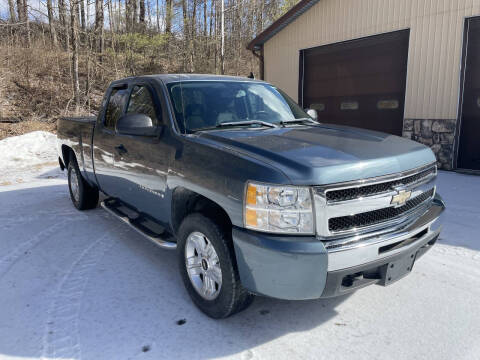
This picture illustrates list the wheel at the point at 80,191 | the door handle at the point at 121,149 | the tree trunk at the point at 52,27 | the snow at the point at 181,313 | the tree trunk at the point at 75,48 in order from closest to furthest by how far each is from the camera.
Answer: the snow at the point at 181,313 → the door handle at the point at 121,149 → the wheel at the point at 80,191 → the tree trunk at the point at 75,48 → the tree trunk at the point at 52,27

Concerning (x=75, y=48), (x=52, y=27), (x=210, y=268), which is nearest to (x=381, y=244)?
(x=210, y=268)

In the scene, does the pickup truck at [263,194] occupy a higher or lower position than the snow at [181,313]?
higher

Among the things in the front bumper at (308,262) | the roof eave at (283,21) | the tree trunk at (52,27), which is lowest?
the front bumper at (308,262)

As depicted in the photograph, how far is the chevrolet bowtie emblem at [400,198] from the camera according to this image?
2.63 m

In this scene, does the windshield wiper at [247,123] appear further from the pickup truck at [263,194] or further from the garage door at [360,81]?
the garage door at [360,81]

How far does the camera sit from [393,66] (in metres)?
9.66

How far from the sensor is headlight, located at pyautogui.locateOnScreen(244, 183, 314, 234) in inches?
92.1

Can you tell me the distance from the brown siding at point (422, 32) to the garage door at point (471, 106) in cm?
18

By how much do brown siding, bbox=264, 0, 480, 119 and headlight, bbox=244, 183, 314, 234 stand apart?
7.74m

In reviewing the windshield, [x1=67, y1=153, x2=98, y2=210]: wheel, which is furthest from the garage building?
[x1=67, y1=153, x2=98, y2=210]: wheel

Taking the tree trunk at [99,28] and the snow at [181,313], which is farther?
the tree trunk at [99,28]

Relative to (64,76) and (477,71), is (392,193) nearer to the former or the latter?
(477,71)

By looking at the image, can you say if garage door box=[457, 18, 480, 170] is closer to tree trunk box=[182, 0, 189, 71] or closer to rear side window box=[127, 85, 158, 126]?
rear side window box=[127, 85, 158, 126]

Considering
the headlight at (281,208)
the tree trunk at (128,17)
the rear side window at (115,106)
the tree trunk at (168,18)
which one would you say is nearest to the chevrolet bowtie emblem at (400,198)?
the headlight at (281,208)
